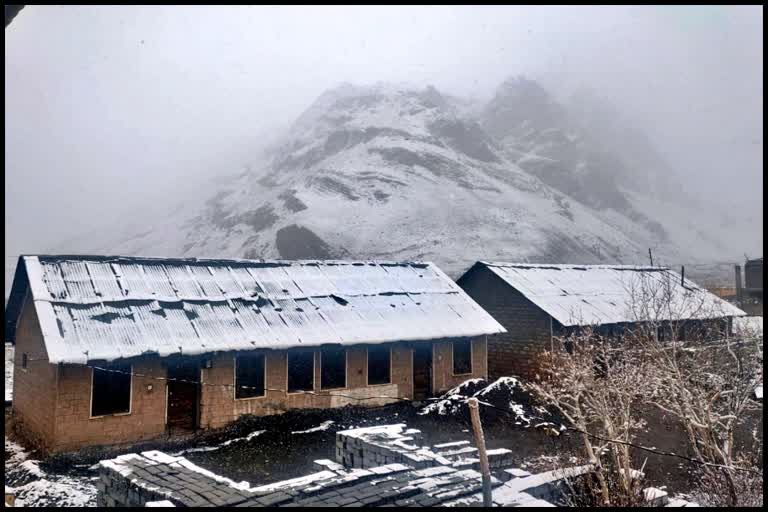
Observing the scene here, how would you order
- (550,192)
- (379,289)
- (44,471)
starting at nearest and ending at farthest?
(44,471) → (379,289) → (550,192)

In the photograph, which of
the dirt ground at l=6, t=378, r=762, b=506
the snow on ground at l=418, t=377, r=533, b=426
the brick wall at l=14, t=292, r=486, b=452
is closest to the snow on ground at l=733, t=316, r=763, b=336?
the dirt ground at l=6, t=378, r=762, b=506

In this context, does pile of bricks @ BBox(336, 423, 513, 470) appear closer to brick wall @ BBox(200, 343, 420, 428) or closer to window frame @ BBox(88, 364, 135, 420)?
brick wall @ BBox(200, 343, 420, 428)

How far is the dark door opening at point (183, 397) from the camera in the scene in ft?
44.8

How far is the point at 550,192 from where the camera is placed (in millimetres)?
105438

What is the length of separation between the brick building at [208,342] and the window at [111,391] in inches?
1.0

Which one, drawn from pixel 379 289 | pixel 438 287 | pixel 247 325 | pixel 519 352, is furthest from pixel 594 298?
pixel 247 325

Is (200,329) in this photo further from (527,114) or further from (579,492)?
(527,114)

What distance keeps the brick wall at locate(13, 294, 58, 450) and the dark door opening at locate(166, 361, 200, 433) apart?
2.53m

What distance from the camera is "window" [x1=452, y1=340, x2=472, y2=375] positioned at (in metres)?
18.9

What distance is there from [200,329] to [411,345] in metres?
6.59

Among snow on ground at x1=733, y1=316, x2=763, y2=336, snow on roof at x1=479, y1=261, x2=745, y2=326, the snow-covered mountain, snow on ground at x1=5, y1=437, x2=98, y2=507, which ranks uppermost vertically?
the snow-covered mountain

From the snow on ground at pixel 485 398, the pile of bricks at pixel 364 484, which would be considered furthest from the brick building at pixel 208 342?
the pile of bricks at pixel 364 484

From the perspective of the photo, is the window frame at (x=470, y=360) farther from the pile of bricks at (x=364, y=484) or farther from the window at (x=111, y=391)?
the window at (x=111, y=391)

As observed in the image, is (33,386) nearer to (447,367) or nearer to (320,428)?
(320,428)
